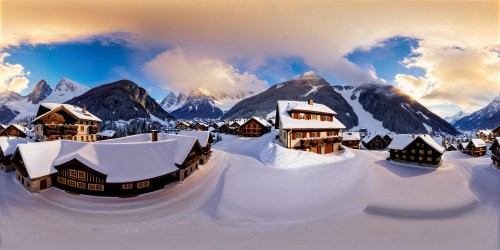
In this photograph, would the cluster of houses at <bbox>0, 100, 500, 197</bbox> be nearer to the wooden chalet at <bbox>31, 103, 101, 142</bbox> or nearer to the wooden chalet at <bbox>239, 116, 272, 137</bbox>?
the wooden chalet at <bbox>31, 103, 101, 142</bbox>

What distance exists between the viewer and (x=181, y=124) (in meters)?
122

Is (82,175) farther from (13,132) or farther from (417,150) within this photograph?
(13,132)

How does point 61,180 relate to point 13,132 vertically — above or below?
below

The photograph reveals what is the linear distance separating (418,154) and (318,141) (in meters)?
14.4

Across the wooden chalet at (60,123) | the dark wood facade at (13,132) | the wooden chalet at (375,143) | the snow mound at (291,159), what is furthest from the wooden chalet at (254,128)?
the dark wood facade at (13,132)

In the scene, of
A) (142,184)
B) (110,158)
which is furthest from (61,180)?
(142,184)

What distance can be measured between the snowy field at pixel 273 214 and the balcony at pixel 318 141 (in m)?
9.71

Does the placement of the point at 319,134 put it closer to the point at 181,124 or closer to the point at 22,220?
the point at 22,220

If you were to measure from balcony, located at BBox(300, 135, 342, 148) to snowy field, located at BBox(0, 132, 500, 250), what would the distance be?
9.71 m

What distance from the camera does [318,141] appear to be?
107ft

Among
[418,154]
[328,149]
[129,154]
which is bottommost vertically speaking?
[418,154]

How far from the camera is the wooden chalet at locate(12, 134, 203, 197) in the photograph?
17.6m

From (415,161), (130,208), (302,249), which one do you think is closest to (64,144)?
(130,208)

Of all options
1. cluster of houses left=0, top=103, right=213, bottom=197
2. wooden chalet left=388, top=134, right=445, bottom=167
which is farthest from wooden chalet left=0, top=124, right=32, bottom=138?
wooden chalet left=388, top=134, right=445, bottom=167
